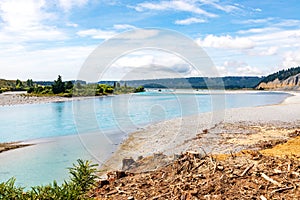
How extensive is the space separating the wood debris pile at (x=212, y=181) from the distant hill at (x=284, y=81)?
131 metres

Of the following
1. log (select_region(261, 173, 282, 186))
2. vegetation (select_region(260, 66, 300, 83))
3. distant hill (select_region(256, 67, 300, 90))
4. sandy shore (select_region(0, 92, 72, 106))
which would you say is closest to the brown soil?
log (select_region(261, 173, 282, 186))

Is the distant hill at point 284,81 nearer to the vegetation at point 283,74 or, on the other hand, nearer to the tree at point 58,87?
the vegetation at point 283,74

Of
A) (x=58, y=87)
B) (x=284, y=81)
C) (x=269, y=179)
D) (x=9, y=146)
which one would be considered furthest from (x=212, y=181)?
(x=284, y=81)

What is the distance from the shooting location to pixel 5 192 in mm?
4426

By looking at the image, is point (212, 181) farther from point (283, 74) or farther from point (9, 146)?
point (283, 74)

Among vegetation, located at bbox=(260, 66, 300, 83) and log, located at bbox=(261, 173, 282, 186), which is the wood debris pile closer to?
log, located at bbox=(261, 173, 282, 186)

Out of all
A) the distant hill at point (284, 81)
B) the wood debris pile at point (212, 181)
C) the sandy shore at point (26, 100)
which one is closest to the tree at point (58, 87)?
the sandy shore at point (26, 100)

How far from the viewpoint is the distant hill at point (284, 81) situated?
137625 mm

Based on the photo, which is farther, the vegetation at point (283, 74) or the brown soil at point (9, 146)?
the vegetation at point (283, 74)

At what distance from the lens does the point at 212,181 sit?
7000 millimetres

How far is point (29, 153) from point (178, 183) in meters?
13.5

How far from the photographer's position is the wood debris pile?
6.48m

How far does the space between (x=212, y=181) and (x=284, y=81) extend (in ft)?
520

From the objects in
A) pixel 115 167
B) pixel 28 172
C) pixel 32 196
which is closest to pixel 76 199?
pixel 32 196
